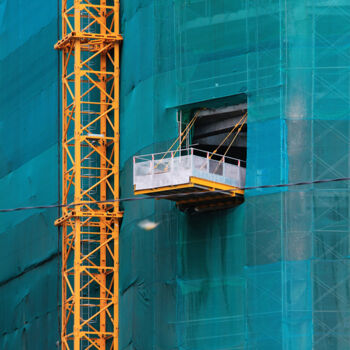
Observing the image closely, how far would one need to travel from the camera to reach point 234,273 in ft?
150

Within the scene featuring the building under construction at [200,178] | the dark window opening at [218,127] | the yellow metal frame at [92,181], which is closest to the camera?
the building under construction at [200,178]

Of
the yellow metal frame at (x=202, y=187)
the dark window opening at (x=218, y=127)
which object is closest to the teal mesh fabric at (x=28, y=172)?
the dark window opening at (x=218, y=127)

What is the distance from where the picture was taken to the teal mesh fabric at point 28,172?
2386 inches

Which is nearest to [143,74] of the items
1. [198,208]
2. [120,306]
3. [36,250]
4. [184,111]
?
[184,111]

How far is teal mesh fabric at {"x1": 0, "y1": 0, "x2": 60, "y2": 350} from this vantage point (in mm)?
60594

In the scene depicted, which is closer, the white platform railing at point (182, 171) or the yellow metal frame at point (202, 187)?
the yellow metal frame at point (202, 187)

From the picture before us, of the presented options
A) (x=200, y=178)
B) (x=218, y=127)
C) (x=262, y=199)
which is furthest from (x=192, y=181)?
(x=218, y=127)

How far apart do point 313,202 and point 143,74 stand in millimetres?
10910

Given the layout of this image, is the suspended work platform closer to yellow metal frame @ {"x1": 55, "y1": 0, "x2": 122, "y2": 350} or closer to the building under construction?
the building under construction

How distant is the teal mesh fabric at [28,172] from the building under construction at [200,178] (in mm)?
475

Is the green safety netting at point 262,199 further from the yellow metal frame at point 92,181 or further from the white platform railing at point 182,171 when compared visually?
the yellow metal frame at point 92,181

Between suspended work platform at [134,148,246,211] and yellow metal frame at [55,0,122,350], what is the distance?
6610 millimetres

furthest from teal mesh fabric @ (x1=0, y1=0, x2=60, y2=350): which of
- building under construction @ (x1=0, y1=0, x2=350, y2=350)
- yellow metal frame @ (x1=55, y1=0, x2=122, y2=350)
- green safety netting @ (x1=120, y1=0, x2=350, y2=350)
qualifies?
green safety netting @ (x1=120, y1=0, x2=350, y2=350)

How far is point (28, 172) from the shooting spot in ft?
209
